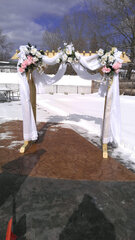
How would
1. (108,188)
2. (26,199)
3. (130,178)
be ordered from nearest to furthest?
(26,199), (108,188), (130,178)

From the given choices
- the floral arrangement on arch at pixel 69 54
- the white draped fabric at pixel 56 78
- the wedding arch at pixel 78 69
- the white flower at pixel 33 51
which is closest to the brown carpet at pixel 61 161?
the wedding arch at pixel 78 69

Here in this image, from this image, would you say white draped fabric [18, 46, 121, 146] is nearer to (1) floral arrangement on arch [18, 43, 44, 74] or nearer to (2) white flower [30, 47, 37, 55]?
(1) floral arrangement on arch [18, 43, 44, 74]

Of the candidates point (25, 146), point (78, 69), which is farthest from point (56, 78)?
point (25, 146)

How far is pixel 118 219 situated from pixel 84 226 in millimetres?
507

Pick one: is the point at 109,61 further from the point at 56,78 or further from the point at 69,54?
the point at 56,78

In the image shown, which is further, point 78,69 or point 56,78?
point 56,78

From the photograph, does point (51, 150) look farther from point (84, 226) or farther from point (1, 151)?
point (84, 226)

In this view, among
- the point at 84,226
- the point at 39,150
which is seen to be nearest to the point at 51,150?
the point at 39,150

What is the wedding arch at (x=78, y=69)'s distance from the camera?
4023 mm

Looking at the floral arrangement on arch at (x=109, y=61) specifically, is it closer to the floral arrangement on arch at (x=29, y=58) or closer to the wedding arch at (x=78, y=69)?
the wedding arch at (x=78, y=69)

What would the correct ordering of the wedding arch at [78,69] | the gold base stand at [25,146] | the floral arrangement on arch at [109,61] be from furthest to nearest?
1. the gold base stand at [25,146]
2. the wedding arch at [78,69]
3. the floral arrangement on arch at [109,61]

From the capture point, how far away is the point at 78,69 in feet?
14.7

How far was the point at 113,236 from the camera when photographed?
2.11 meters

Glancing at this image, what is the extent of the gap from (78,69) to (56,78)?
654 millimetres
